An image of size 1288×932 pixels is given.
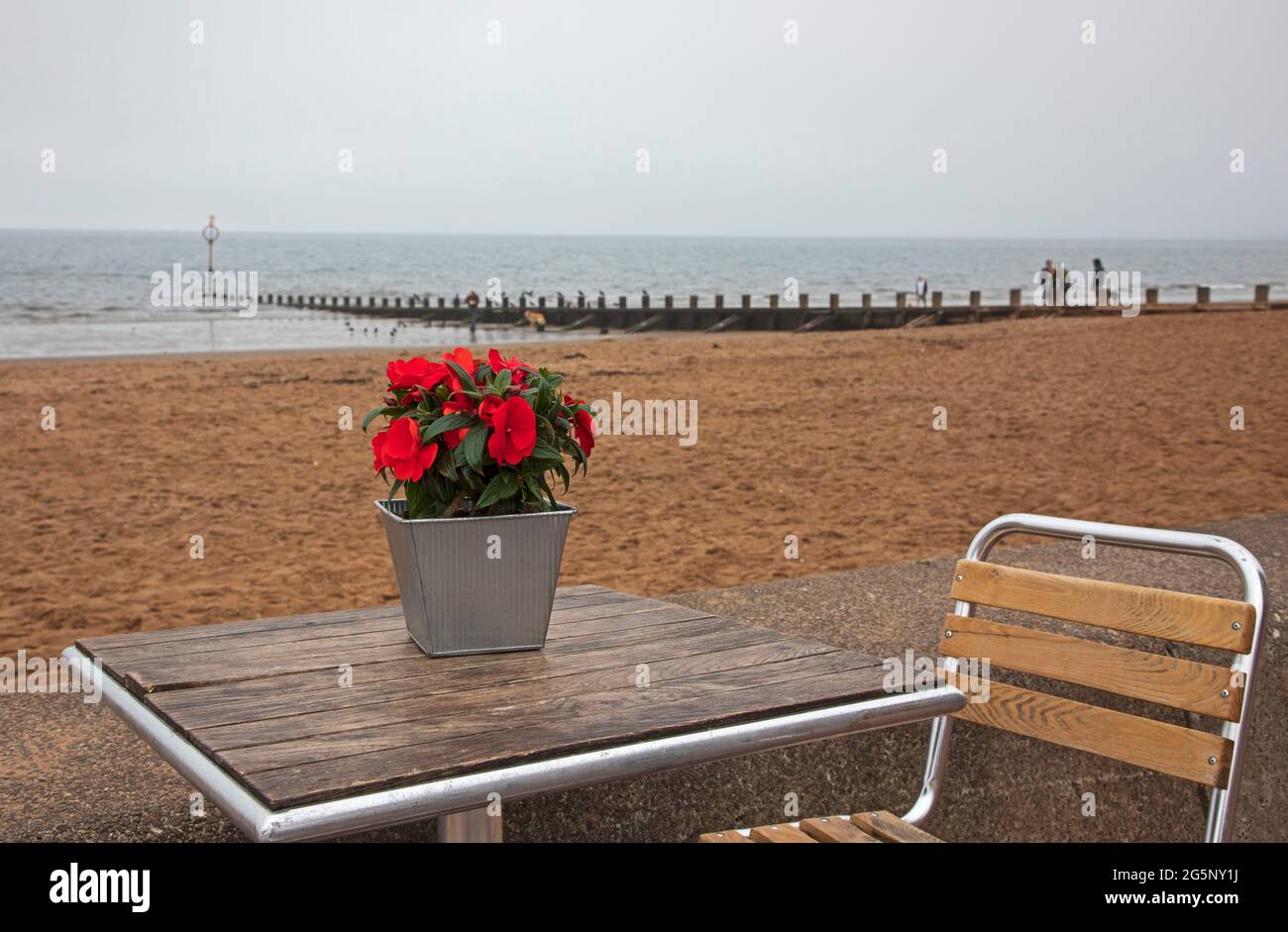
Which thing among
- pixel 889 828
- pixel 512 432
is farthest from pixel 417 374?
pixel 889 828

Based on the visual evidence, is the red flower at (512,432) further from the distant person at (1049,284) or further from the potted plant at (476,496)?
the distant person at (1049,284)

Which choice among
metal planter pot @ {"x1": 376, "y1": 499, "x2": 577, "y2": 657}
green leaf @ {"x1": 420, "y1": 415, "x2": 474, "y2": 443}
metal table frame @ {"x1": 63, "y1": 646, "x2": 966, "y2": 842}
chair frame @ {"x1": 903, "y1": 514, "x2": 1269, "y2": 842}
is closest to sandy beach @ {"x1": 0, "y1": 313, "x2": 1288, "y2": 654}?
chair frame @ {"x1": 903, "y1": 514, "x2": 1269, "y2": 842}

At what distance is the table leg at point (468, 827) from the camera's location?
189cm

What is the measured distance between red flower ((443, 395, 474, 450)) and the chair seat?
2.59 ft

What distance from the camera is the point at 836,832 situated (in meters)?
2.04

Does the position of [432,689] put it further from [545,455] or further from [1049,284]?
[1049,284]

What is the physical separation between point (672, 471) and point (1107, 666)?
6820mm

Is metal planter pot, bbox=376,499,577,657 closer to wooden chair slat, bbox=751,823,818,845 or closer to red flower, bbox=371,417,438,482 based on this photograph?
red flower, bbox=371,417,438,482

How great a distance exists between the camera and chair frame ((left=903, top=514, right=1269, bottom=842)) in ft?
6.47

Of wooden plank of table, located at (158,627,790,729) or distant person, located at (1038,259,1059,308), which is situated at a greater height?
distant person, located at (1038,259,1059,308)
